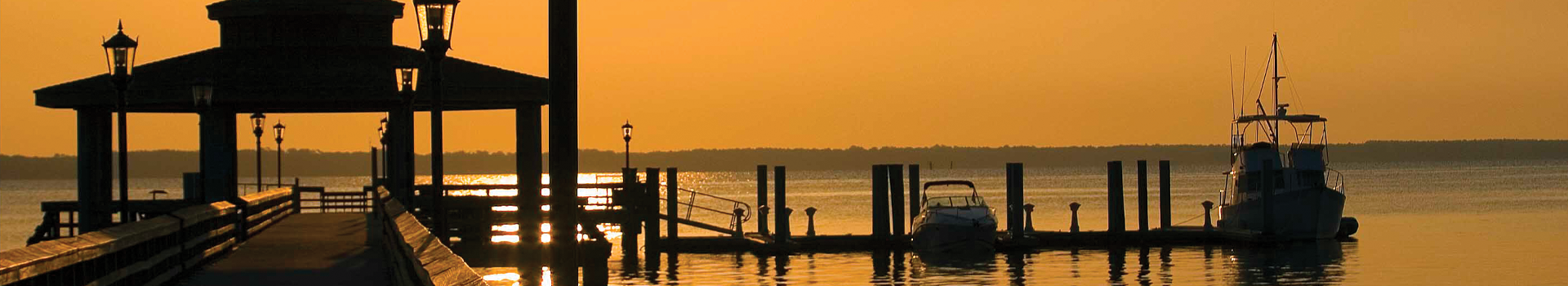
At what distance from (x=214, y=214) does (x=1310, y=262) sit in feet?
118

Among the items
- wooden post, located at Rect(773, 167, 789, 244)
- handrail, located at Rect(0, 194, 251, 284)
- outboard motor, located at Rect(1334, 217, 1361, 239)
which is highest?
handrail, located at Rect(0, 194, 251, 284)

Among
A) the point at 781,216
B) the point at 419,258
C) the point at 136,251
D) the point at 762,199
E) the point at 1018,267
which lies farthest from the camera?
the point at 762,199

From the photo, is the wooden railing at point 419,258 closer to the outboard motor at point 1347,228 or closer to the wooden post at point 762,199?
the wooden post at point 762,199

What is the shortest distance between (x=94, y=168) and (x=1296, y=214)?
121 ft

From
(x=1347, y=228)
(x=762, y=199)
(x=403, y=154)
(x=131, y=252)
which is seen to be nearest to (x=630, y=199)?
(x=403, y=154)

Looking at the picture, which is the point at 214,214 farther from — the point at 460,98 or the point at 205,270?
the point at 460,98

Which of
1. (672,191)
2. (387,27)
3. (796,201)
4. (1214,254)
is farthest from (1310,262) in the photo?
(796,201)

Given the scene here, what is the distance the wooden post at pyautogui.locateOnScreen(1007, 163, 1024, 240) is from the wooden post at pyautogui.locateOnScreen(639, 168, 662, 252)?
9716mm

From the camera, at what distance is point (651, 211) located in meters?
51.7

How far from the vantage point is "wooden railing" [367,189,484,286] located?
35.9ft

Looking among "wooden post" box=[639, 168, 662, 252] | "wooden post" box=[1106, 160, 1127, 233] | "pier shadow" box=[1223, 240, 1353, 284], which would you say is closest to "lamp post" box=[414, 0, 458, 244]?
"wooden post" box=[639, 168, 662, 252]

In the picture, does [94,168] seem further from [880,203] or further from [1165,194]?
[1165,194]

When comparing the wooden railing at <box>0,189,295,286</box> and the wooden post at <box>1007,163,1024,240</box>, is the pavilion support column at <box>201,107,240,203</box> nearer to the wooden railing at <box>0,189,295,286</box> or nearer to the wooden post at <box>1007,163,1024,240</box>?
the wooden railing at <box>0,189,295,286</box>

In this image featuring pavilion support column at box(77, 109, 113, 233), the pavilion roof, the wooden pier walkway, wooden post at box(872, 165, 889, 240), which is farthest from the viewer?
wooden post at box(872, 165, 889, 240)
